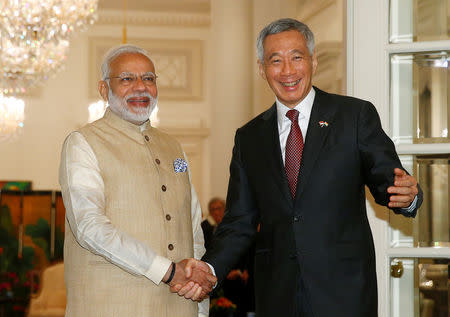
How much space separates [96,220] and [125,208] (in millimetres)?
161

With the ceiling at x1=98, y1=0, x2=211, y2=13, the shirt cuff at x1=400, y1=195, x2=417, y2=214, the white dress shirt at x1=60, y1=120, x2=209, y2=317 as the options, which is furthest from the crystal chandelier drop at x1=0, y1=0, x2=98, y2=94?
the shirt cuff at x1=400, y1=195, x2=417, y2=214

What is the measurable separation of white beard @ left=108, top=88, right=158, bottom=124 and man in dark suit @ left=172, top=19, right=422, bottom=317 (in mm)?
457

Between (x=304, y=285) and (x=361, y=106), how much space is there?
692mm

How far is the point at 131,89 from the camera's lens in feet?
10.1

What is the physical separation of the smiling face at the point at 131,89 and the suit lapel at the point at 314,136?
0.69 m

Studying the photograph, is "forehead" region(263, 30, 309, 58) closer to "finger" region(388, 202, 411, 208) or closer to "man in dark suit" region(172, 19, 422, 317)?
"man in dark suit" region(172, 19, 422, 317)

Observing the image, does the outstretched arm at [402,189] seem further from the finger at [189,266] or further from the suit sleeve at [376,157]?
the finger at [189,266]

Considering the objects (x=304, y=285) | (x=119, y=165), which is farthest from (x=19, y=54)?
(x=304, y=285)

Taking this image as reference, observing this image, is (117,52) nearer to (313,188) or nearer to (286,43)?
(286,43)

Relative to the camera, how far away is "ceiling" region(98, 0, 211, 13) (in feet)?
43.1

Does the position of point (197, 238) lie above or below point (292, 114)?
below

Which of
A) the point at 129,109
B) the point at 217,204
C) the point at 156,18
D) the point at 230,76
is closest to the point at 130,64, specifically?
the point at 129,109

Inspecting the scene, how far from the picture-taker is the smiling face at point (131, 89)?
121 inches

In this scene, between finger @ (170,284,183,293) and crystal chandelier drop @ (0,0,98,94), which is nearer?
finger @ (170,284,183,293)
